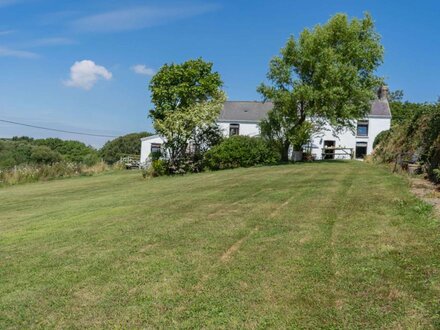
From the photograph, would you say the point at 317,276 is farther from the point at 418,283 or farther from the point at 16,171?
the point at 16,171

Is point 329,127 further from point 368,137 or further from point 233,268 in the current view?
point 233,268

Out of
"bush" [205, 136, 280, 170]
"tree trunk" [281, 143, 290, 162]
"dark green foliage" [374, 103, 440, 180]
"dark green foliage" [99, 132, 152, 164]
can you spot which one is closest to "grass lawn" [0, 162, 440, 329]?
"dark green foliage" [374, 103, 440, 180]

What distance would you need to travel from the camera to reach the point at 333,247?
17.4 ft

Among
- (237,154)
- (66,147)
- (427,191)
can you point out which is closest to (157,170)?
(237,154)

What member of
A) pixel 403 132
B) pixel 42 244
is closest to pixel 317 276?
pixel 42 244

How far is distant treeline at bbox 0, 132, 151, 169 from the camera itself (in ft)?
217

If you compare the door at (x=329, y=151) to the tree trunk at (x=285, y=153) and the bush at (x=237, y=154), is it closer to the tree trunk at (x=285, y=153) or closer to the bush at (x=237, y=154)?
the tree trunk at (x=285, y=153)

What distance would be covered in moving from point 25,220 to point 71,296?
592 centimetres

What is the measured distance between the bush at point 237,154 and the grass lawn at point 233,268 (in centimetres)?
1467

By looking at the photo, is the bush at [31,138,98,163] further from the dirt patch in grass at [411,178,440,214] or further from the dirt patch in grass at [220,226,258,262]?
the dirt patch in grass at [220,226,258,262]

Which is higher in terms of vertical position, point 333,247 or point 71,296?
point 333,247

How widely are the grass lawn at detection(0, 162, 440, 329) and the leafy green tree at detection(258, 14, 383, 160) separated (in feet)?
49.9

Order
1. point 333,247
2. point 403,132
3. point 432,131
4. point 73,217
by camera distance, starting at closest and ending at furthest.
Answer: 1. point 333,247
2. point 73,217
3. point 432,131
4. point 403,132

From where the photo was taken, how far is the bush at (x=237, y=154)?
2311cm
